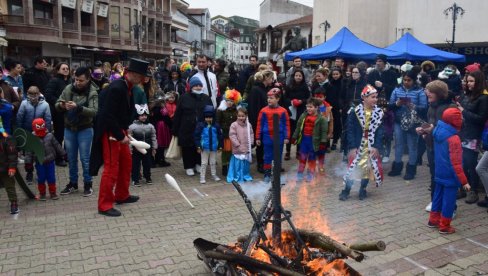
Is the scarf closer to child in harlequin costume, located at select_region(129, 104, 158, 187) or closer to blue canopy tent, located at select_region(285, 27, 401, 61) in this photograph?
child in harlequin costume, located at select_region(129, 104, 158, 187)

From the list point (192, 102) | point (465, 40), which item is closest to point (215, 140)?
point (192, 102)

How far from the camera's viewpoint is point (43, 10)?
33.5 m

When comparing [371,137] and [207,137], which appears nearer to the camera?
[371,137]

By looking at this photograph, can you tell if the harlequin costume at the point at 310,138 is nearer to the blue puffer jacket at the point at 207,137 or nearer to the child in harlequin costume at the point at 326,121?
the child in harlequin costume at the point at 326,121

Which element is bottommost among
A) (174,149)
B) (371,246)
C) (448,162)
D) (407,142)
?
(371,246)

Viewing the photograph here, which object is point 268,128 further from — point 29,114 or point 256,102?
point 29,114

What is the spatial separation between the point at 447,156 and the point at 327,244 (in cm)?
232

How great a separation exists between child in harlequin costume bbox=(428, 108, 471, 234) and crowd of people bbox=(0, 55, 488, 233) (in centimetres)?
1

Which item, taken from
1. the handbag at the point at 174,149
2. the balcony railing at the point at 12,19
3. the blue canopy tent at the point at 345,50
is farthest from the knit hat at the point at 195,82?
the balcony railing at the point at 12,19

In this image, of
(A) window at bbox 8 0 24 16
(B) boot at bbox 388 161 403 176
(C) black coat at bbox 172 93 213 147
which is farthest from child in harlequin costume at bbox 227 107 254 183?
(A) window at bbox 8 0 24 16

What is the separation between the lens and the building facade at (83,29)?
99.1 feet

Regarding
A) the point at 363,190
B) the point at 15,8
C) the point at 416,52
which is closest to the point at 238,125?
the point at 363,190

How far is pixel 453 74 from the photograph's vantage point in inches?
368

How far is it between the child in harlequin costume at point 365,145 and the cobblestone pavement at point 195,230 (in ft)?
1.14
